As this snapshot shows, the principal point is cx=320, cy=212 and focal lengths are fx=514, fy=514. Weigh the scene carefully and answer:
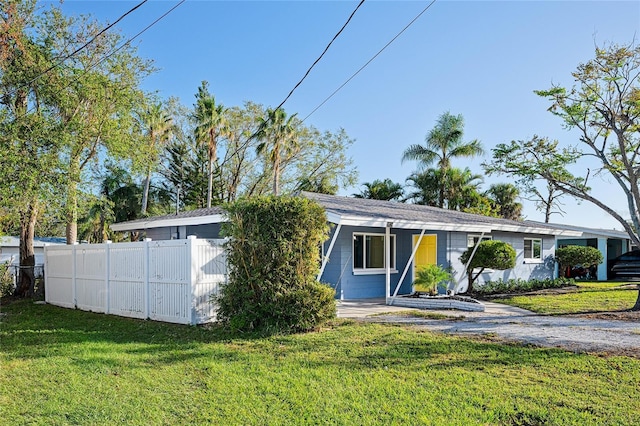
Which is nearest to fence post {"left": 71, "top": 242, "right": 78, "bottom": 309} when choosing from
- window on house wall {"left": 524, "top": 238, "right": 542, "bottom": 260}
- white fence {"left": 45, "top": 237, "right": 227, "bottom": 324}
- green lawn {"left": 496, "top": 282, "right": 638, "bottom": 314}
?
white fence {"left": 45, "top": 237, "right": 227, "bottom": 324}

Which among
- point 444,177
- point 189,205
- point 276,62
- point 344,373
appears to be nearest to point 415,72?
point 276,62

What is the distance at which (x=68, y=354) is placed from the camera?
7.63 metres

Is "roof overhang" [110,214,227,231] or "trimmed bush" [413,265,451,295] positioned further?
"roof overhang" [110,214,227,231]

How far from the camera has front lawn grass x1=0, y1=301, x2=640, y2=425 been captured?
5031 millimetres

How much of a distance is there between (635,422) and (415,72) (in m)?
Answer: 11.1

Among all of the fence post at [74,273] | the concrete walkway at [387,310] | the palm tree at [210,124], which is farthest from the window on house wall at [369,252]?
the palm tree at [210,124]

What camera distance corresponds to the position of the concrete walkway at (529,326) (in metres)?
8.22

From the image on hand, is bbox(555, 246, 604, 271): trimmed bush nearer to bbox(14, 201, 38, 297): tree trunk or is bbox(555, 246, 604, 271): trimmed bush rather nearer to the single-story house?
the single-story house

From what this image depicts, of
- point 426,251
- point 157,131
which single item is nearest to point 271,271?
point 426,251

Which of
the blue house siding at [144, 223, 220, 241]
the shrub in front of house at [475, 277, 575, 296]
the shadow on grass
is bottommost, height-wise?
the shrub in front of house at [475, 277, 575, 296]

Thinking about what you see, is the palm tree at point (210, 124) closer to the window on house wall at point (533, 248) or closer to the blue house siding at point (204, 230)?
the blue house siding at point (204, 230)

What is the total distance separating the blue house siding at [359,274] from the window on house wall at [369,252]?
0.58 ft

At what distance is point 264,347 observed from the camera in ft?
26.4

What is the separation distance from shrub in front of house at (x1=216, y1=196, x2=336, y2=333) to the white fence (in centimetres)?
84
